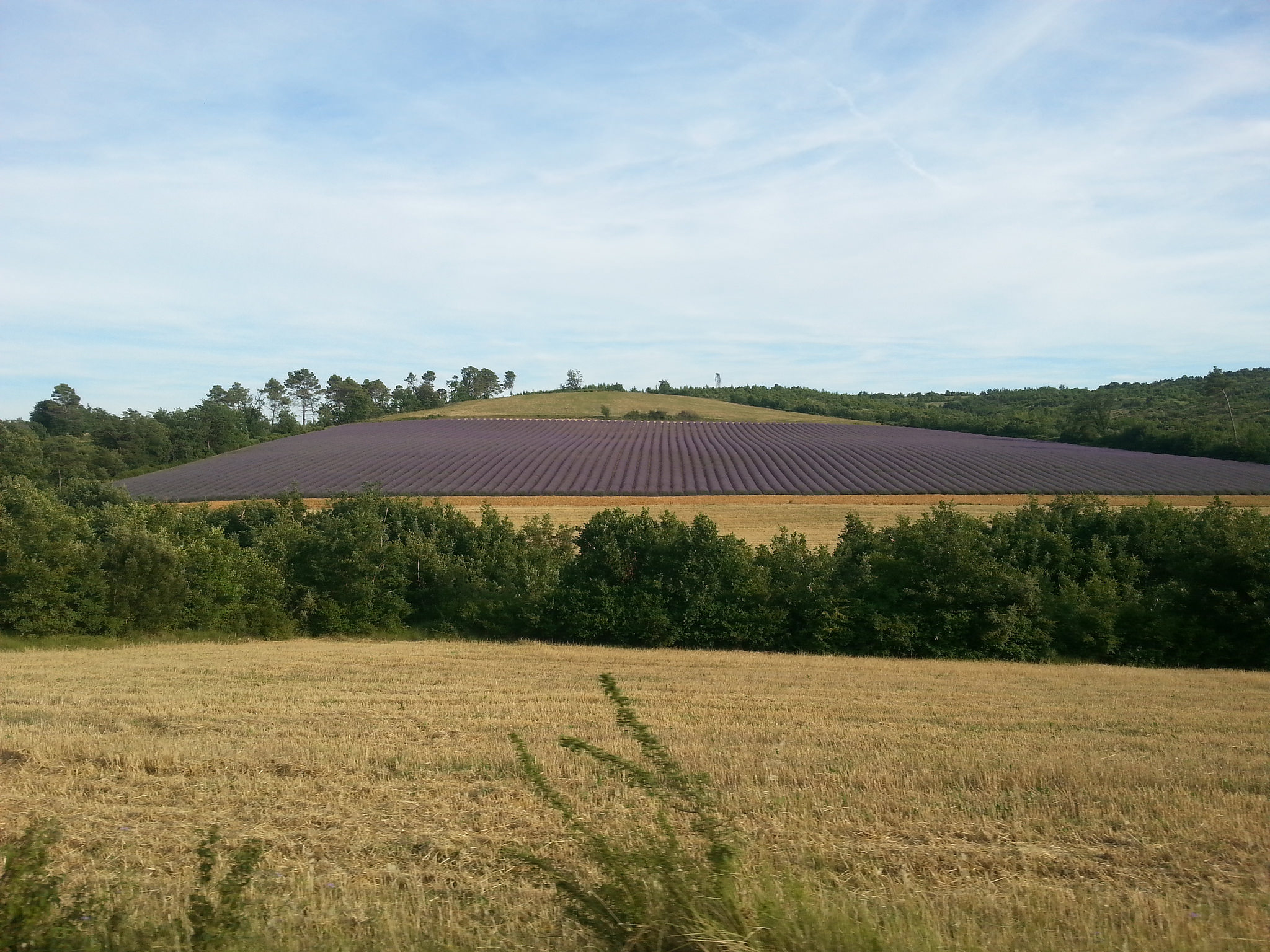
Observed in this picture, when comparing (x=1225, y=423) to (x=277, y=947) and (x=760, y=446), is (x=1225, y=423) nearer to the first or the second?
(x=760, y=446)

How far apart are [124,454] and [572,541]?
68.5m

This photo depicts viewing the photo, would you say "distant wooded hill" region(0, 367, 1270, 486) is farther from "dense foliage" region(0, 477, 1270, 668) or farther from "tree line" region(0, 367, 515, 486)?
"dense foliage" region(0, 477, 1270, 668)

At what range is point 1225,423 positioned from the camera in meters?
84.0

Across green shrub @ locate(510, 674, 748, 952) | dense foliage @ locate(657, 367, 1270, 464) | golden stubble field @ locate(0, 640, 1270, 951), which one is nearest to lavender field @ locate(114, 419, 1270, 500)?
dense foliage @ locate(657, 367, 1270, 464)

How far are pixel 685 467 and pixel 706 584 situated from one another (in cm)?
3572

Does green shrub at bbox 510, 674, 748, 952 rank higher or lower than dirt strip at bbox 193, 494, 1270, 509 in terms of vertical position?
lower

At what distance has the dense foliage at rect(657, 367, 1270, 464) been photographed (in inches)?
2997

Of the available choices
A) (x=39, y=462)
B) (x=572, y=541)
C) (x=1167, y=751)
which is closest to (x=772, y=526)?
(x=572, y=541)

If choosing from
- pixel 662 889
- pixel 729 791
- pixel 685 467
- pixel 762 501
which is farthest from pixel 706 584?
pixel 685 467

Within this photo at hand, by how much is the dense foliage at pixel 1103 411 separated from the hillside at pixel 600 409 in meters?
12.2

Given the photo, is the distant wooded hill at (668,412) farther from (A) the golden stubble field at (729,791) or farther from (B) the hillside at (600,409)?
(A) the golden stubble field at (729,791)

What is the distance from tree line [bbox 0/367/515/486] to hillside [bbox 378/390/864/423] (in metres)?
19.2

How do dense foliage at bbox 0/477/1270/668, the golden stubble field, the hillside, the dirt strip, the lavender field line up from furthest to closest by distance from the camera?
the hillside < the lavender field < the dirt strip < dense foliage at bbox 0/477/1270/668 < the golden stubble field

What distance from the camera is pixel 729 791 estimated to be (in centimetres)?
969
